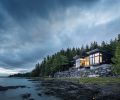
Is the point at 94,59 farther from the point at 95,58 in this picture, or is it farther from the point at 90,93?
the point at 90,93

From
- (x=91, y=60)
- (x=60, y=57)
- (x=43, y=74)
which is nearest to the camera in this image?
(x=91, y=60)

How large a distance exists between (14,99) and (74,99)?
9.59 meters

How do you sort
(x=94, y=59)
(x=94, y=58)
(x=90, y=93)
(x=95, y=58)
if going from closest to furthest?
(x=90, y=93), (x=95, y=58), (x=94, y=59), (x=94, y=58)

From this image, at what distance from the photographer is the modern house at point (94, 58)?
306ft

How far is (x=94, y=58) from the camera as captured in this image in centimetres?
9800

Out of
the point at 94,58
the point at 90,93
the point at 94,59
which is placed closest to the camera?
the point at 90,93

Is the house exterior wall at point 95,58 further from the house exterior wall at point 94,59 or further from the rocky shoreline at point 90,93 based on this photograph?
the rocky shoreline at point 90,93

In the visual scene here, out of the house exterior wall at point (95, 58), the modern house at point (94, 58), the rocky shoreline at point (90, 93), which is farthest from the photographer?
the house exterior wall at point (95, 58)

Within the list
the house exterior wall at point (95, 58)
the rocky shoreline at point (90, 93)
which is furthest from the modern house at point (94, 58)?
the rocky shoreline at point (90, 93)

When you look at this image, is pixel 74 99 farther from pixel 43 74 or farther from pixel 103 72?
pixel 43 74

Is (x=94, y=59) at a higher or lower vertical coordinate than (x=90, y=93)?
higher

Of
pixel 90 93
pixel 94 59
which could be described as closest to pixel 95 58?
pixel 94 59

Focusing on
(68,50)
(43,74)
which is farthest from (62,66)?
(43,74)

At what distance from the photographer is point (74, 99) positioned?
1156 inches
